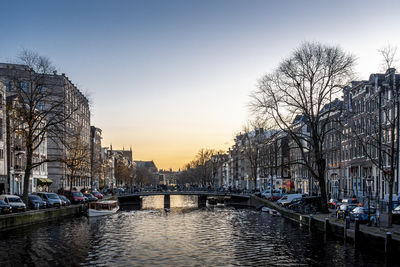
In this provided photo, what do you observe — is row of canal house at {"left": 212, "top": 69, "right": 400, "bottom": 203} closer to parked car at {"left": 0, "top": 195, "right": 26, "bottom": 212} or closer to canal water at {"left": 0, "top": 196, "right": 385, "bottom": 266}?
canal water at {"left": 0, "top": 196, "right": 385, "bottom": 266}

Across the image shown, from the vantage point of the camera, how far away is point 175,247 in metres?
38.2

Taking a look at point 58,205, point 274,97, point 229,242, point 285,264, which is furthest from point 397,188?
point 58,205

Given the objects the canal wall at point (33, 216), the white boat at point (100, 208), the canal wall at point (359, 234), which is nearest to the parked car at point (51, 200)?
the canal wall at point (33, 216)

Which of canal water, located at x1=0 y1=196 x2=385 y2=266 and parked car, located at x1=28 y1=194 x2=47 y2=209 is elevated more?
parked car, located at x1=28 y1=194 x2=47 y2=209

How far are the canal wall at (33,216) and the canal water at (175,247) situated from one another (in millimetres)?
1153

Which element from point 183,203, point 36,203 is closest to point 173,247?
point 36,203

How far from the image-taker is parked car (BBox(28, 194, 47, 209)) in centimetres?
6234

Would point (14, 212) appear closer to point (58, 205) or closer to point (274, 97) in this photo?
point (58, 205)

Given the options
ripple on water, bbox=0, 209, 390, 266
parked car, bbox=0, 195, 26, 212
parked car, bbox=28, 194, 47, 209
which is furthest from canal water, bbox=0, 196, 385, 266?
parked car, bbox=28, 194, 47, 209

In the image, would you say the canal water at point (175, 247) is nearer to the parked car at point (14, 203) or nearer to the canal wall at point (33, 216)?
the canal wall at point (33, 216)

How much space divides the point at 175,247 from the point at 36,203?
3084cm

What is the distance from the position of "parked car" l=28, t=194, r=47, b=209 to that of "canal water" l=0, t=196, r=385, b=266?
939 cm

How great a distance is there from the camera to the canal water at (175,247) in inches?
1255

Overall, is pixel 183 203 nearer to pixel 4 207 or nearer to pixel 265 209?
pixel 265 209
